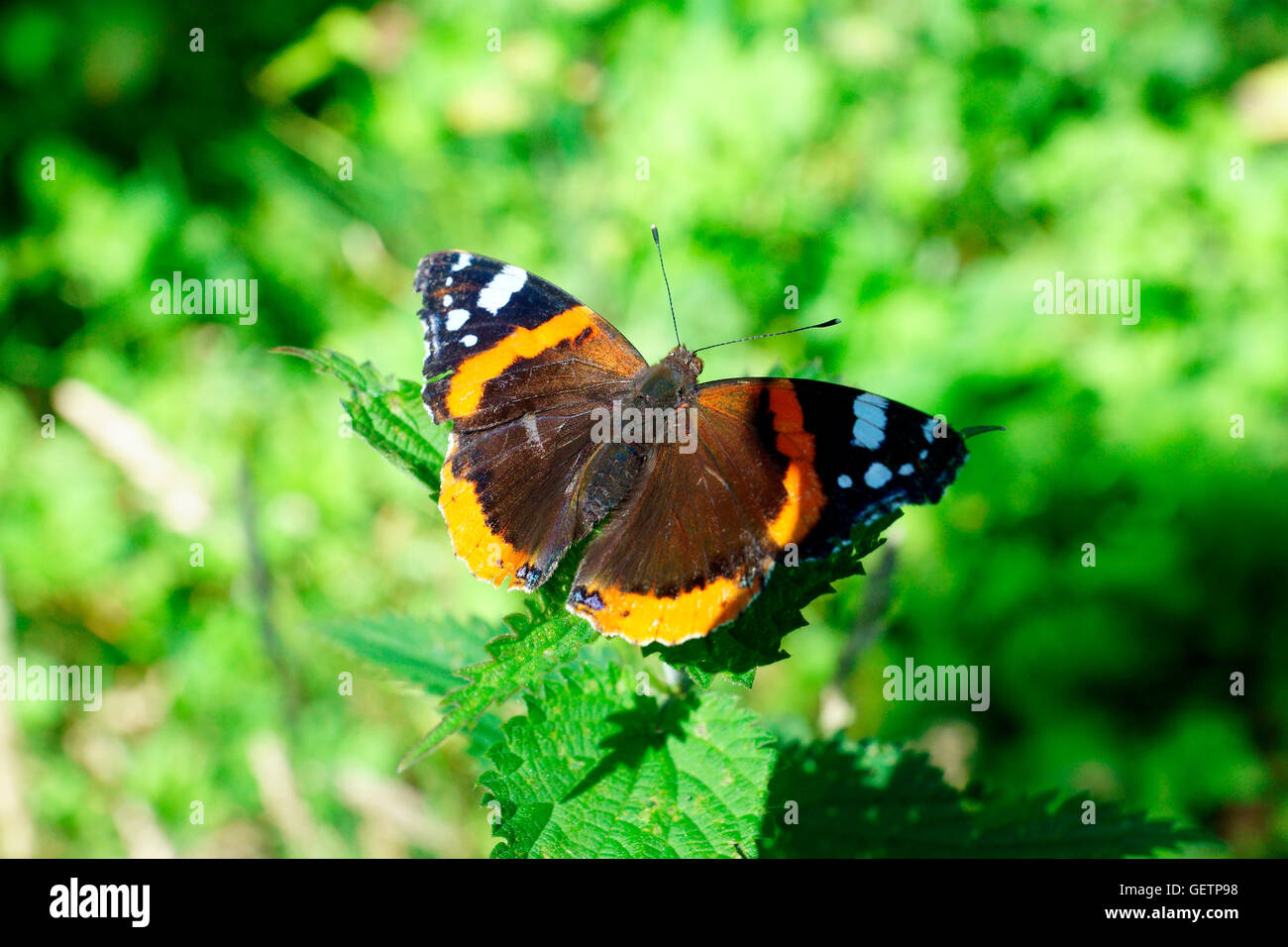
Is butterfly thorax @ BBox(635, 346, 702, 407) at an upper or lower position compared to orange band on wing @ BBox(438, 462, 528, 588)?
upper

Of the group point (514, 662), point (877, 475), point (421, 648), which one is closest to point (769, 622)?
point (877, 475)

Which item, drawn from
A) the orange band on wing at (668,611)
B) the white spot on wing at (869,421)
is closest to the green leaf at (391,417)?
the orange band on wing at (668,611)

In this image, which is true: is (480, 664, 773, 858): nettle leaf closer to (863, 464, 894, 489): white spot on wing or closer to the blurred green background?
(863, 464, 894, 489): white spot on wing

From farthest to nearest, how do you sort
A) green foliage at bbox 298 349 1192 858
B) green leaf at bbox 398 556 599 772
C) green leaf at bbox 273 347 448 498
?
green leaf at bbox 273 347 448 498, green foliage at bbox 298 349 1192 858, green leaf at bbox 398 556 599 772

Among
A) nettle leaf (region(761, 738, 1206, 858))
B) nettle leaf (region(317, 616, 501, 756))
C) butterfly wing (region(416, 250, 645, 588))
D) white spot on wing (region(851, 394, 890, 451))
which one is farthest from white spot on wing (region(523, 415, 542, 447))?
nettle leaf (region(761, 738, 1206, 858))

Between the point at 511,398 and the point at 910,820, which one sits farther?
the point at 511,398

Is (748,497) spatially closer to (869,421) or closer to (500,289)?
(869,421)
